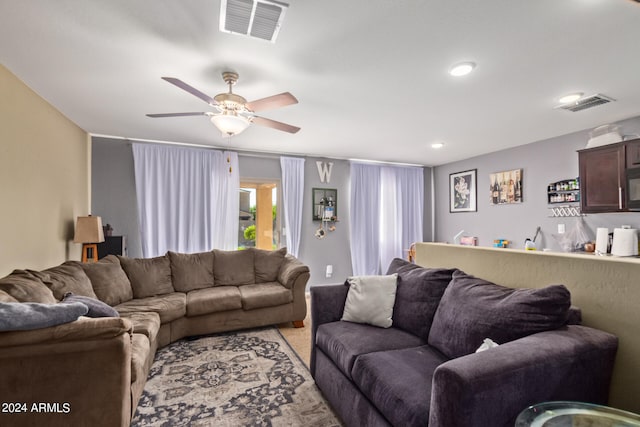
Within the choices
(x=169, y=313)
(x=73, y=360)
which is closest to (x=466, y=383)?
(x=73, y=360)

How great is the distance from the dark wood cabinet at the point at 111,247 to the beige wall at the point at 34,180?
0.26 m

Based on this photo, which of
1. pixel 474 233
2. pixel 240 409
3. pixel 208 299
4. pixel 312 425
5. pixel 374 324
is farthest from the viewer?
pixel 474 233

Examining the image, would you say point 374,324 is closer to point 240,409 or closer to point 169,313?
point 240,409

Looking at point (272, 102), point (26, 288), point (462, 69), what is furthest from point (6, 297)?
point (462, 69)

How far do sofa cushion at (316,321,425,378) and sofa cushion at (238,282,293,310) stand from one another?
4.52 ft

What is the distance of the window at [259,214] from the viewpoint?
4977mm

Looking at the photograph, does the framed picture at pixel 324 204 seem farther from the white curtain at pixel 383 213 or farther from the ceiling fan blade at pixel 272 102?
the ceiling fan blade at pixel 272 102

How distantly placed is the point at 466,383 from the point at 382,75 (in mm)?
2103

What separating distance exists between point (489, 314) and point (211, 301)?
108 inches

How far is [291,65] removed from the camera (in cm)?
215

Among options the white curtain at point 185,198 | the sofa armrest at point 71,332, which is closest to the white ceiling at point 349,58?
the white curtain at point 185,198

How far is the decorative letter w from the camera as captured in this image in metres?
5.32

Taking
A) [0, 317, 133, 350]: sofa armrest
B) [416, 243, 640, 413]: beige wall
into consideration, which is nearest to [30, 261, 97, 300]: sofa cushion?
[0, 317, 133, 350]: sofa armrest

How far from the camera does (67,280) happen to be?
2.49m
